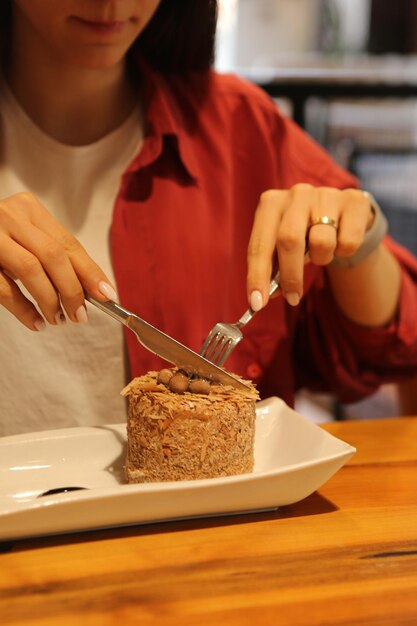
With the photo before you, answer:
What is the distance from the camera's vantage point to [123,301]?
142cm

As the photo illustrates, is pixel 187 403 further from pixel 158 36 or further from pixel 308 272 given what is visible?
pixel 158 36

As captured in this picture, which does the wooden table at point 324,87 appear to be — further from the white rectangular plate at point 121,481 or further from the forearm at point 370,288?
the white rectangular plate at point 121,481

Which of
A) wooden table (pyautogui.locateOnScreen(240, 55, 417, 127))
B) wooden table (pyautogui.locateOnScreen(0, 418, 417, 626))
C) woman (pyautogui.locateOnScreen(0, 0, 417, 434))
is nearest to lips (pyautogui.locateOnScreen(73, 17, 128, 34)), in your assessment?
woman (pyautogui.locateOnScreen(0, 0, 417, 434))

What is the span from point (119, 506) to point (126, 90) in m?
0.97

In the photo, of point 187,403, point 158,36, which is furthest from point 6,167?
point 187,403

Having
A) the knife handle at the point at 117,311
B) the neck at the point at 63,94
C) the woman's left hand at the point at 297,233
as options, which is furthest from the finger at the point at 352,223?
the neck at the point at 63,94

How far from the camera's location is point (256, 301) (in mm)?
1062

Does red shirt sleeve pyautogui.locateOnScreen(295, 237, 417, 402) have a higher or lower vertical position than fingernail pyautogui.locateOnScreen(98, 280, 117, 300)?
lower

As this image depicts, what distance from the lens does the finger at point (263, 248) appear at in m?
1.08

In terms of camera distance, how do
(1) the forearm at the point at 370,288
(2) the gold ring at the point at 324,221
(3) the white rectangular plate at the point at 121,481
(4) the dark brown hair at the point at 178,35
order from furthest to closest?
(4) the dark brown hair at the point at 178,35, (1) the forearm at the point at 370,288, (2) the gold ring at the point at 324,221, (3) the white rectangular plate at the point at 121,481

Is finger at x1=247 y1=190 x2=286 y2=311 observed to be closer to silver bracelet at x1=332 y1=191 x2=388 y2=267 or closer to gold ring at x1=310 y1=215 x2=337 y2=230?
gold ring at x1=310 y1=215 x2=337 y2=230

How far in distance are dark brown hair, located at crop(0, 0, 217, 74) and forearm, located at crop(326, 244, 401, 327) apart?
1.59 feet

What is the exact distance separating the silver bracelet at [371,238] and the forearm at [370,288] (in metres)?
0.02

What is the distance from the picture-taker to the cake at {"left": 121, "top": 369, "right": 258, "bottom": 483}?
936 mm
